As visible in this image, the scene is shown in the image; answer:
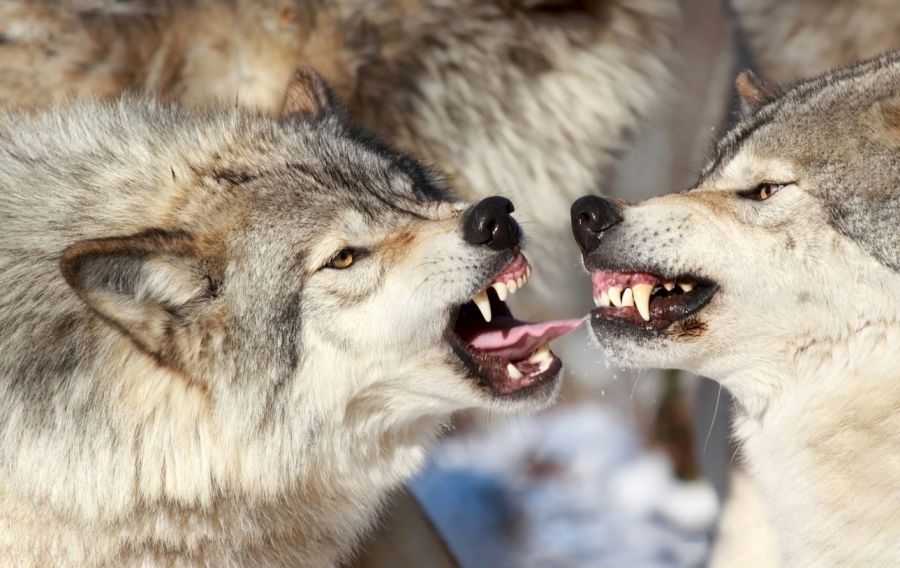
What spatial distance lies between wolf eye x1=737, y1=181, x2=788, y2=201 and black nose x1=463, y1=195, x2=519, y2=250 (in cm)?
46

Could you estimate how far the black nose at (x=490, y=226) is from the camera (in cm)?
202

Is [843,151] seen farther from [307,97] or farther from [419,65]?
[419,65]

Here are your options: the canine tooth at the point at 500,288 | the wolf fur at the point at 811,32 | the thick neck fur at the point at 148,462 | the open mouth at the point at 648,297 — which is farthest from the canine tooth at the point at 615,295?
the wolf fur at the point at 811,32

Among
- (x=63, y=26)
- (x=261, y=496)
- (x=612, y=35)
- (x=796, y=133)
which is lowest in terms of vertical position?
(x=261, y=496)

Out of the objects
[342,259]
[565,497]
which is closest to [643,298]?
[342,259]

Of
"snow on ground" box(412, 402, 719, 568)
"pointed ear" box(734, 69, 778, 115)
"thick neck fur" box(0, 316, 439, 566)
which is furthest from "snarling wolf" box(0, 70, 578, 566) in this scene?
"snow on ground" box(412, 402, 719, 568)

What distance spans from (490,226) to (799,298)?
595 millimetres

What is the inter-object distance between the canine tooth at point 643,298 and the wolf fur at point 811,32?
5.74 feet

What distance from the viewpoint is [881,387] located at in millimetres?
1837

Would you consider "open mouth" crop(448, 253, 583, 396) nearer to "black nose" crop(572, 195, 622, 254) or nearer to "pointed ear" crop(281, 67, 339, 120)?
"black nose" crop(572, 195, 622, 254)

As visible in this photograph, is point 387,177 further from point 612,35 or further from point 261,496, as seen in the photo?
point 612,35

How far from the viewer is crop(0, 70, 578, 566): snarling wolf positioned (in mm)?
1980

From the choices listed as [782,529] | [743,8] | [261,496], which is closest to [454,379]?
[261,496]

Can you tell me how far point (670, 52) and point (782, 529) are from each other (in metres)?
1.93
